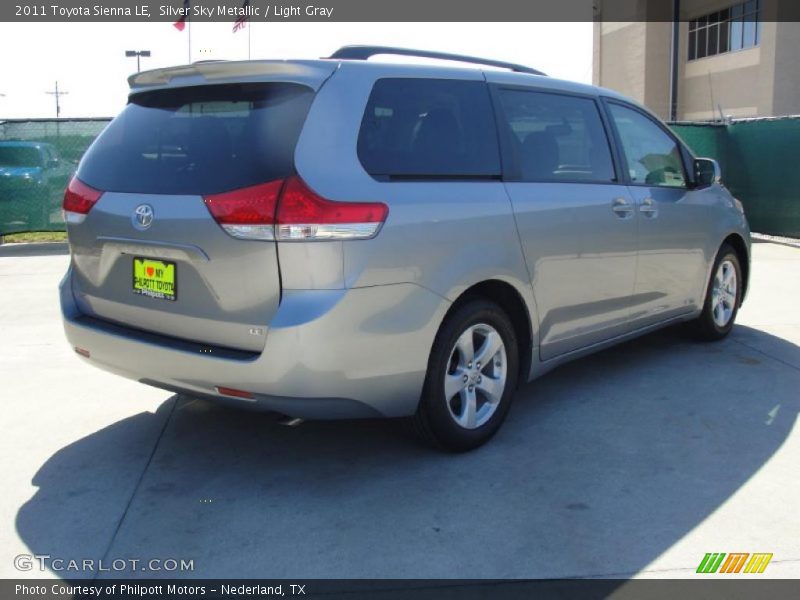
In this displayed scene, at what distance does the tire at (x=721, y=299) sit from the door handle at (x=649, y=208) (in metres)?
1.05

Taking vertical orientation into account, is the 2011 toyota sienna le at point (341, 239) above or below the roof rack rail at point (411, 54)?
below

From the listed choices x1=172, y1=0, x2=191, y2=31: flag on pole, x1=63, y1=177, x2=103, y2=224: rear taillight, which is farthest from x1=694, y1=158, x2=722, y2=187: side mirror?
x1=172, y1=0, x2=191, y2=31: flag on pole

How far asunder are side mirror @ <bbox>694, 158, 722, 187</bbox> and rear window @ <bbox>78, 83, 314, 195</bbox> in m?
3.32

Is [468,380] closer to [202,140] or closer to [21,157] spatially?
[202,140]

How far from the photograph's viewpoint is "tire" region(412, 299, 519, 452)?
12.4 ft

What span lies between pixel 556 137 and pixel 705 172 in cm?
166

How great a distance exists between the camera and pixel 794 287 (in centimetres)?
863

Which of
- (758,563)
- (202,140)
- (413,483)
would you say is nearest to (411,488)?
(413,483)

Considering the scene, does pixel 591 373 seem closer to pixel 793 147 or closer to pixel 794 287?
pixel 794 287

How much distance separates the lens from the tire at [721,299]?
19.8ft

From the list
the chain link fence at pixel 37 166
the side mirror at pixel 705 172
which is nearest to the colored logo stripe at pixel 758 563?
the side mirror at pixel 705 172

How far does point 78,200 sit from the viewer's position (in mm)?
3957

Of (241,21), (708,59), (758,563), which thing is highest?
(708,59)

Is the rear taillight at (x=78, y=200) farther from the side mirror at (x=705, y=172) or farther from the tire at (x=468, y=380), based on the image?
the side mirror at (x=705, y=172)
